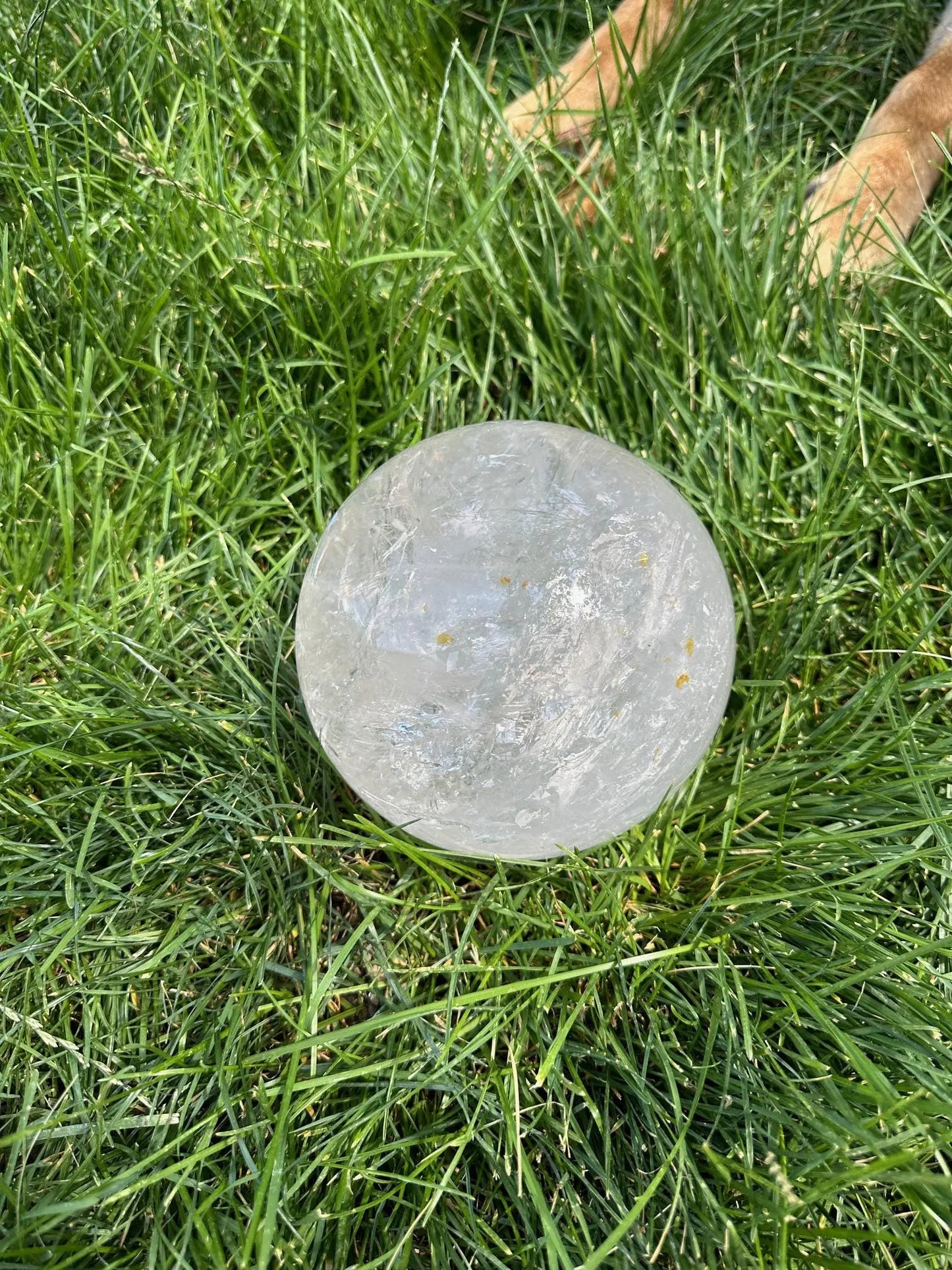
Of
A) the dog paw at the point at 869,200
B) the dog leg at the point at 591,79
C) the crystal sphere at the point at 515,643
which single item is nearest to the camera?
the crystal sphere at the point at 515,643

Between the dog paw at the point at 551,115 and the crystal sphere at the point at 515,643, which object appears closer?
the crystal sphere at the point at 515,643

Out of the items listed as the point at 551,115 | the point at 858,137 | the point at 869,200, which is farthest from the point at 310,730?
the point at 858,137

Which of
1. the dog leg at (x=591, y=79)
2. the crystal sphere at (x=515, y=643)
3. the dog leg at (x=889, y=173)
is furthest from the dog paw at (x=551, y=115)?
the crystal sphere at (x=515, y=643)

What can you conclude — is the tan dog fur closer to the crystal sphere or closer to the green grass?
the green grass

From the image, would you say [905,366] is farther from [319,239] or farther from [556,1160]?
[556,1160]

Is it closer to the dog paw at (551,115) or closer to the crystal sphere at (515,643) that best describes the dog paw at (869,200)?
the dog paw at (551,115)

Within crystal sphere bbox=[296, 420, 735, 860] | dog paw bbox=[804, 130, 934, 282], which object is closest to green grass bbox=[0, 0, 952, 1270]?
dog paw bbox=[804, 130, 934, 282]

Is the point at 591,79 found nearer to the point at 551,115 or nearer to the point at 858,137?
the point at 551,115

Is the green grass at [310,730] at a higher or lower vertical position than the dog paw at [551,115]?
lower
